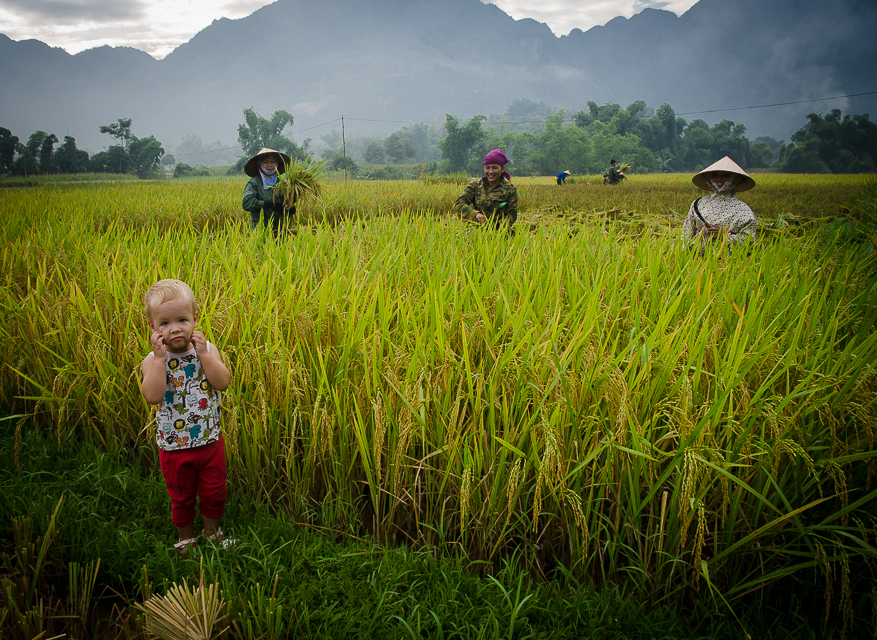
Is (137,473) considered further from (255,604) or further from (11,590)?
(255,604)

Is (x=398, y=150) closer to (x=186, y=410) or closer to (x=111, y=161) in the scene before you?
(x=111, y=161)

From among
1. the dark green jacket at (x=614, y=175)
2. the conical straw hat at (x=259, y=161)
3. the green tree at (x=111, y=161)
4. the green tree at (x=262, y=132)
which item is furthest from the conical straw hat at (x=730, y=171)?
the green tree at (x=262, y=132)

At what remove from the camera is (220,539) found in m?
1.47

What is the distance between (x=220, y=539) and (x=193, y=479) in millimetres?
234

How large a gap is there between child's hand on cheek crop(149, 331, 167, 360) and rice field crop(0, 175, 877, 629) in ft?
1.13

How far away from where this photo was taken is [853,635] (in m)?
1.12

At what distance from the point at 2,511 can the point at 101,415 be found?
1.63 ft

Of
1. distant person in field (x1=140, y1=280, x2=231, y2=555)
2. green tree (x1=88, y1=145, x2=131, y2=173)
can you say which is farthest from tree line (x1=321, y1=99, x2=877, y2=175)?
distant person in field (x1=140, y1=280, x2=231, y2=555)

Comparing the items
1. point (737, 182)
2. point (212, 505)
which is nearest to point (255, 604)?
point (212, 505)

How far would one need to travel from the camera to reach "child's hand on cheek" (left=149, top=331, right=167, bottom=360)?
128cm

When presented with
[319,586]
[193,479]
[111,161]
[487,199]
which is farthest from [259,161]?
[111,161]

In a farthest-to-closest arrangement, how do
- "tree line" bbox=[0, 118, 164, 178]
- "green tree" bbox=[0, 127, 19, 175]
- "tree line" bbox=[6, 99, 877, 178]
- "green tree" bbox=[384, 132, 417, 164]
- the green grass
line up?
"green tree" bbox=[384, 132, 417, 164], "tree line" bbox=[6, 99, 877, 178], "tree line" bbox=[0, 118, 164, 178], "green tree" bbox=[0, 127, 19, 175], the green grass

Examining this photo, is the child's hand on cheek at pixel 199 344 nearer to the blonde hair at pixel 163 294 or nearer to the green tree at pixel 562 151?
the blonde hair at pixel 163 294

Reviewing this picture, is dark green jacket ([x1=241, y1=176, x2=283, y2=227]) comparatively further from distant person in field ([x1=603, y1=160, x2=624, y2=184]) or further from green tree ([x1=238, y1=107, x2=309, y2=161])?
green tree ([x1=238, y1=107, x2=309, y2=161])
